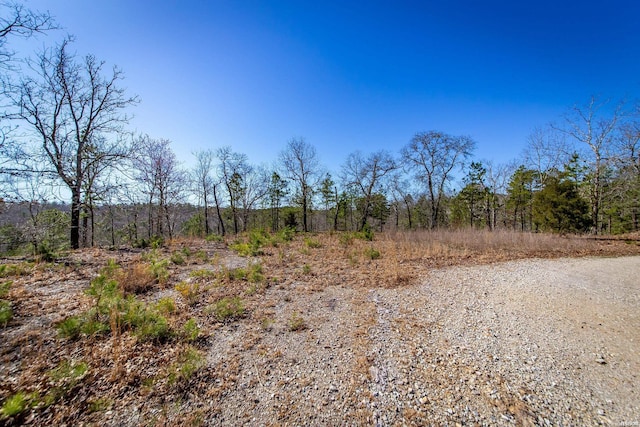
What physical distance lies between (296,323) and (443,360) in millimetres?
1961

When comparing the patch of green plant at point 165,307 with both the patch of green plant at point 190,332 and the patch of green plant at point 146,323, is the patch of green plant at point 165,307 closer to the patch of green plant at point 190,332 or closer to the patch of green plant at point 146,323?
the patch of green plant at point 146,323

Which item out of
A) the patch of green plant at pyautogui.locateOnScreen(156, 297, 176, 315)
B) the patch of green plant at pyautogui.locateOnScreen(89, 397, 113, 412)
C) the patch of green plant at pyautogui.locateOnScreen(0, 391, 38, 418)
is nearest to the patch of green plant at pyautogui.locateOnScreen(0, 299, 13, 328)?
the patch of green plant at pyautogui.locateOnScreen(156, 297, 176, 315)

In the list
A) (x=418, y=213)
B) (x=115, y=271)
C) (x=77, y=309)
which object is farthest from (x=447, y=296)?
(x=418, y=213)

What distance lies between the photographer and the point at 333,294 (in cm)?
465

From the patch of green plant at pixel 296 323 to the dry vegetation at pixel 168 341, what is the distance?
2 cm

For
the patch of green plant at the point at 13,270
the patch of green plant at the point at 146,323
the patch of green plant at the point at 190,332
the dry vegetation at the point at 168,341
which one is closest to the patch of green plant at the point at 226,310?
the dry vegetation at the point at 168,341

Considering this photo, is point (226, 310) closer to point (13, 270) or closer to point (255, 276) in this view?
point (255, 276)

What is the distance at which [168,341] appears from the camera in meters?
2.84

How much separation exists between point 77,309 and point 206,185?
21273 mm

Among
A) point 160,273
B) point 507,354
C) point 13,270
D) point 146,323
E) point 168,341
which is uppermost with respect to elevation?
point 13,270

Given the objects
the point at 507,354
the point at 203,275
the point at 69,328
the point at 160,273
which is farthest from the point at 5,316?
the point at 507,354

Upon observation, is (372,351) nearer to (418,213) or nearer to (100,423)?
(100,423)

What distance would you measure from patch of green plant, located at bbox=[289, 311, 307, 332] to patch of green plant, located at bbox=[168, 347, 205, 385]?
1.21m

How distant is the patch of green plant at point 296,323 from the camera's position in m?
3.27
